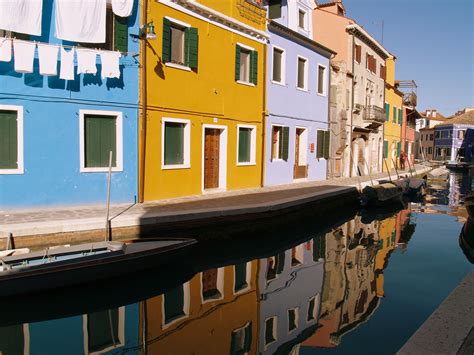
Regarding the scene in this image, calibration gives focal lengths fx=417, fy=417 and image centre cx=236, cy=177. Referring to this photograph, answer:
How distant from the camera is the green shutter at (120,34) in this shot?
430 inches

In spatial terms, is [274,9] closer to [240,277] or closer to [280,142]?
[280,142]

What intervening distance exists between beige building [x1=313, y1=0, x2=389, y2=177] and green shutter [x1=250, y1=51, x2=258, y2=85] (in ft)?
25.4

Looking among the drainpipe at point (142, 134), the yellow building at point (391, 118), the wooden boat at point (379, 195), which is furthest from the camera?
the yellow building at point (391, 118)

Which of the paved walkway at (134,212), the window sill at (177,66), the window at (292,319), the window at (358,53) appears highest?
the window at (358,53)

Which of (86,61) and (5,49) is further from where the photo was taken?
(86,61)

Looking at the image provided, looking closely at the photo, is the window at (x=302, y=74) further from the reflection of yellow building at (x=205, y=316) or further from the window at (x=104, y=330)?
the window at (x=104, y=330)

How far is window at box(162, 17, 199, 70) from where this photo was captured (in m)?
12.5

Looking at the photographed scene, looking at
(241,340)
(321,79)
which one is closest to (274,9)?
(321,79)

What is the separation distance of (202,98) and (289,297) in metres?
7.95

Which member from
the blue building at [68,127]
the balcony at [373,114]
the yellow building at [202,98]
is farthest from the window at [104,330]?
the balcony at [373,114]

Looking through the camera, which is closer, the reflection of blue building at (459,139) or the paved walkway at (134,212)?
the paved walkway at (134,212)

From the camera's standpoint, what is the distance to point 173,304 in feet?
22.6

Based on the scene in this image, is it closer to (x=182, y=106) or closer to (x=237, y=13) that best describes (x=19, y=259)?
(x=182, y=106)

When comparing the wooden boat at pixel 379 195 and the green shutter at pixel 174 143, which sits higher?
the green shutter at pixel 174 143
